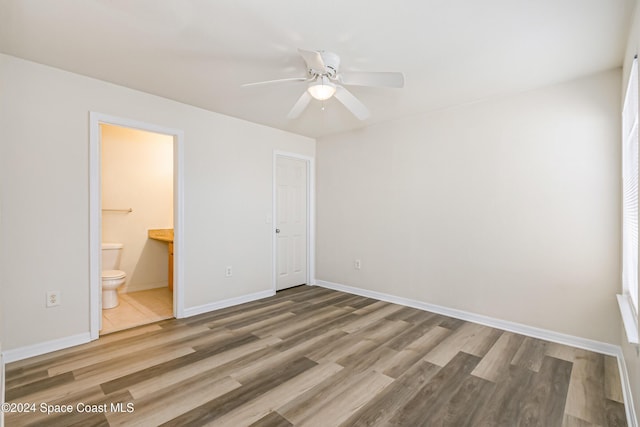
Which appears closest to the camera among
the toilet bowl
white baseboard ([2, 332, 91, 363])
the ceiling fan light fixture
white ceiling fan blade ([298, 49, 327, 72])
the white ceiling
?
the white ceiling

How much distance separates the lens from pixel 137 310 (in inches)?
146

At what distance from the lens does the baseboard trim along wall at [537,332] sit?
2.03 meters

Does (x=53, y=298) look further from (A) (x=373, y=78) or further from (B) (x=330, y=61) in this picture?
(A) (x=373, y=78)

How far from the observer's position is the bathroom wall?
14.5ft

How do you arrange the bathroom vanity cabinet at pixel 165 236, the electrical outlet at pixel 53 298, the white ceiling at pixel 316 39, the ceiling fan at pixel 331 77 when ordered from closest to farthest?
the white ceiling at pixel 316 39 → the ceiling fan at pixel 331 77 → the electrical outlet at pixel 53 298 → the bathroom vanity cabinet at pixel 165 236

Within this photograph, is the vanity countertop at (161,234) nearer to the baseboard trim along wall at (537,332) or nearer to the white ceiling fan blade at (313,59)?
the baseboard trim along wall at (537,332)

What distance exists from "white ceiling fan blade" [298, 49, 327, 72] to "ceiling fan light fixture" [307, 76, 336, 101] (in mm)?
100

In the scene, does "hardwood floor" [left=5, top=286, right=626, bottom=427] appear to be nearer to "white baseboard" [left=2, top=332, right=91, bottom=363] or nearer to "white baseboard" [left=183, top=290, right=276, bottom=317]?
"white baseboard" [left=2, top=332, right=91, bottom=363]

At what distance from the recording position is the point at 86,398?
1979mm

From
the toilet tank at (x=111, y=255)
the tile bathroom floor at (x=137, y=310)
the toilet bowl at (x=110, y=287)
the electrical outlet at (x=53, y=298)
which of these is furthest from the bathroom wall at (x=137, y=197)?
the electrical outlet at (x=53, y=298)

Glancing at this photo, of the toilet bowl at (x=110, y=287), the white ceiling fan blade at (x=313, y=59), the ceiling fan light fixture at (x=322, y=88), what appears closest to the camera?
the white ceiling fan blade at (x=313, y=59)

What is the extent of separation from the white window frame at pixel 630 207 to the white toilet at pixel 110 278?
15.2 feet

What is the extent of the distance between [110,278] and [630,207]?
16.3 ft

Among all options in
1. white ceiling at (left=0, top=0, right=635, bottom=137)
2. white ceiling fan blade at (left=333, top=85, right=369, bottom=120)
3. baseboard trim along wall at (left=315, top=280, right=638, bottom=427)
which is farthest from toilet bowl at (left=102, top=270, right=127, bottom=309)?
white ceiling fan blade at (left=333, top=85, right=369, bottom=120)
